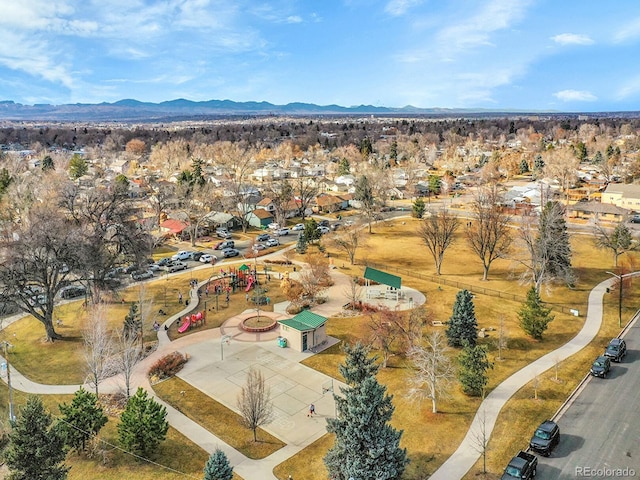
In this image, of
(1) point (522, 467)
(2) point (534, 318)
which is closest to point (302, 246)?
(2) point (534, 318)

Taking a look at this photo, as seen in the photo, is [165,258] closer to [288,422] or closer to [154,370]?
[154,370]

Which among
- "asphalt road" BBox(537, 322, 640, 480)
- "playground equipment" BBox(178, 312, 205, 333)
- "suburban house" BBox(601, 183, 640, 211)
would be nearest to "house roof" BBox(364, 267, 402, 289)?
"playground equipment" BBox(178, 312, 205, 333)

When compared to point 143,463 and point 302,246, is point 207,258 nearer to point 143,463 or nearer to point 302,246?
point 302,246

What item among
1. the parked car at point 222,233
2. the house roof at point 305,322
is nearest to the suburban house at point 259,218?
the parked car at point 222,233

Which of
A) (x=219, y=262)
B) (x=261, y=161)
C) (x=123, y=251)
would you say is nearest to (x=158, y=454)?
(x=123, y=251)

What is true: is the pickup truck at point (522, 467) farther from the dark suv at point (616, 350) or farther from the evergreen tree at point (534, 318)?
the evergreen tree at point (534, 318)

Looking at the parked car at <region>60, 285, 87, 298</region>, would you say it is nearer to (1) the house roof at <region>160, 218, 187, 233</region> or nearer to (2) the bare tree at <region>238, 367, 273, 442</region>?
(1) the house roof at <region>160, 218, 187, 233</region>
